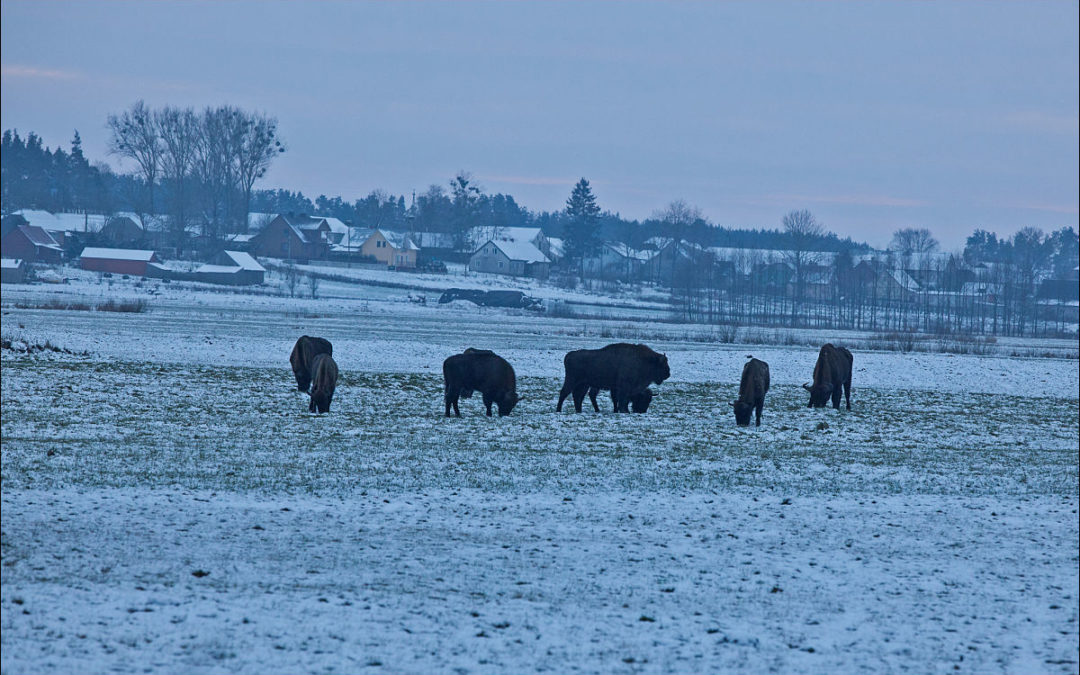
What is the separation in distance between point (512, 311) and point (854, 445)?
5306 centimetres

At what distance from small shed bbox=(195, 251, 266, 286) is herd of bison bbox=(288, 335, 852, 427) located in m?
61.7

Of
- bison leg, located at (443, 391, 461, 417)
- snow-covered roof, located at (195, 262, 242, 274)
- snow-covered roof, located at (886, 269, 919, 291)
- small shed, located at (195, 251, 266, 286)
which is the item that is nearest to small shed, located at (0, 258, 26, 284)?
small shed, located at (195, 251, 266, 286)

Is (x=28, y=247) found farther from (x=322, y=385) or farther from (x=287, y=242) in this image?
(x=322, y=385)

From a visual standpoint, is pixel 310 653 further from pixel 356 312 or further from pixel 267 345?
pixel 356 312

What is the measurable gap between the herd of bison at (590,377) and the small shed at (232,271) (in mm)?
61695

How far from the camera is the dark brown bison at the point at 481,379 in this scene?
21.0 metres

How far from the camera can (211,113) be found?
11975cm

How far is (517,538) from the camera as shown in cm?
1091

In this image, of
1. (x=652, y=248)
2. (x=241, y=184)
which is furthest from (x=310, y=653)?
(x=652, y=248)

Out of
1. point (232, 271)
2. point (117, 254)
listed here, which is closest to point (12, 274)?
point (117, 254)

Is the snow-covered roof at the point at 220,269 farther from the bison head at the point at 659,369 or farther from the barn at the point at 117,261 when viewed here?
the bison head at the point at 659,369

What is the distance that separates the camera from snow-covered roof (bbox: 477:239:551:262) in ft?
390

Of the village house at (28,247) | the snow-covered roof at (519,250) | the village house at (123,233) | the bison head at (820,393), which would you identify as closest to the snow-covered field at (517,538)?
the bison head at (820,393)

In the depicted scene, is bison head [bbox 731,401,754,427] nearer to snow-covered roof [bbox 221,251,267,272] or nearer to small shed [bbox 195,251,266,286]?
small shed [bbox 195,251,266,286]
